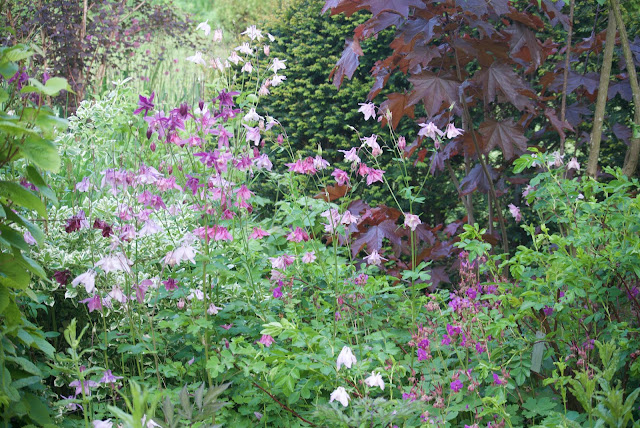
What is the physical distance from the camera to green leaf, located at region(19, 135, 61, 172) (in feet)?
4.83

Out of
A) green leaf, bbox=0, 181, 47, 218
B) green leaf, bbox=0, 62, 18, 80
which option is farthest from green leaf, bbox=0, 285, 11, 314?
green leaf, bbox=0, 62, 18, 80

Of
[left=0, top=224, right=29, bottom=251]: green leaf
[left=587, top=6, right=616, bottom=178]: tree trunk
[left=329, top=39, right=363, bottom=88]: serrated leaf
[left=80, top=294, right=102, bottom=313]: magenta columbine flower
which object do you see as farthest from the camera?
[left=587, top=6, right=616, bottom=178]: tree trunk

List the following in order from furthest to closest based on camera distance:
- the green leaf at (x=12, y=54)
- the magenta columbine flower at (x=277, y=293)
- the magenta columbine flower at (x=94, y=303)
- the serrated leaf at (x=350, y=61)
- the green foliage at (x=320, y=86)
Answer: the green foliage at (x=320, y=86) → the serrated leaf at (x=350, y=61) → the magenta columbine flower at (x=277, y=293) → the magenta columbine flower at (x=94, y=303) → the green leaf at (x=12, y=54)

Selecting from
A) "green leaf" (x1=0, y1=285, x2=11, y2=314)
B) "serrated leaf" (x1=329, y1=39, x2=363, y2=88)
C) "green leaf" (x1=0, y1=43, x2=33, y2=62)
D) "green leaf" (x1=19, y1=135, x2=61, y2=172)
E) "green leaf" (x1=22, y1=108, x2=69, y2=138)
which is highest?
"green leaf" (x1=0, y1=43, x2=33, y2=62)

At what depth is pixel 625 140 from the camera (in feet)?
10.7

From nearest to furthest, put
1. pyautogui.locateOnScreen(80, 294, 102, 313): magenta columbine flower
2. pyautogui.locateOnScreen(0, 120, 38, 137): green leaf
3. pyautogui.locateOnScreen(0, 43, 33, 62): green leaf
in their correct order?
pyautogui.locateOnScreen(0, 120, 38, 137): green leaf
pyautogui.locateOnScreen(0, 43, 33, 62): green leaf
pyautogui.locateOnScreen(80, 294, 102, 313): magenta columbine flower

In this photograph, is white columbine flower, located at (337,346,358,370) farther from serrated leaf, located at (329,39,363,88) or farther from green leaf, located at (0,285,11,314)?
serrated leaf, located at (329,39,363,88)

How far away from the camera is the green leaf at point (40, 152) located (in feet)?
4.83

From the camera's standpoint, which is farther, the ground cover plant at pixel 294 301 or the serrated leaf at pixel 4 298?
the ground cover plant at pixel 294 301

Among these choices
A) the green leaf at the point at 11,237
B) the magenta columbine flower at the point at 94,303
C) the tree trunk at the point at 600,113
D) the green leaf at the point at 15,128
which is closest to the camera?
the green leaf at the point at 15,128

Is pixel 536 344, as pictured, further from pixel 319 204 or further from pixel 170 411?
pixel 170 411

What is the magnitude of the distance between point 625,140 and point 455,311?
1.80 meters

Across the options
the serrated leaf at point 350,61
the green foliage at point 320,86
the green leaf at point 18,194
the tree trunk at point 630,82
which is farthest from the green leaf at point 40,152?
the green foliage at point 320,86

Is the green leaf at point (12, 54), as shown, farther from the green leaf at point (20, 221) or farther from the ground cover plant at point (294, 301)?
the green leaf at point (20, 221)
